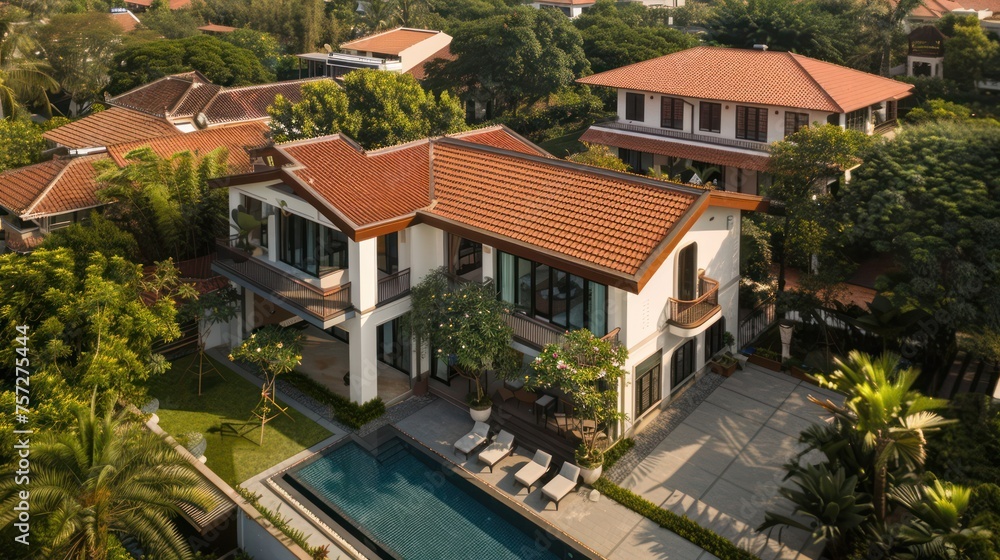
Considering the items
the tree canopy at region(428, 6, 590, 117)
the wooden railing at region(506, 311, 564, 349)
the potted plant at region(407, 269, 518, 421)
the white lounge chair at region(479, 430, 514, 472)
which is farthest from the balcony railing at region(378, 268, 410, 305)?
the tree canopy at region(428, 6, 590, 117)

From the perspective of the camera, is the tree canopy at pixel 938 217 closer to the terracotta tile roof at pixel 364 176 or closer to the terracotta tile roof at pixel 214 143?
the terracotta tile roof at pixel 364 176

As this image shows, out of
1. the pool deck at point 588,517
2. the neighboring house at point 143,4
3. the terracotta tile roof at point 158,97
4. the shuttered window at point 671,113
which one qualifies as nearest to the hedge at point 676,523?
the pool deck at point 588,517

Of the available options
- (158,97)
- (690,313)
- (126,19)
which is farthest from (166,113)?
(126,19)

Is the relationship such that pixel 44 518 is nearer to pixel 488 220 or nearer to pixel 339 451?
pixel 339 451

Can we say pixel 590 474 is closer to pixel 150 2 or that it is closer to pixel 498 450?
pixel 498 450

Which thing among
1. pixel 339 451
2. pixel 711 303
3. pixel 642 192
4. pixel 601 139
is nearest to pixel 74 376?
pixel 339 451

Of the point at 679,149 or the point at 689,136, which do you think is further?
the point at 689,136

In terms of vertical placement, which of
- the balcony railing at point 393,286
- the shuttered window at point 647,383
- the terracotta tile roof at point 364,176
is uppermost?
the terracotta tile roof at point 364,176
